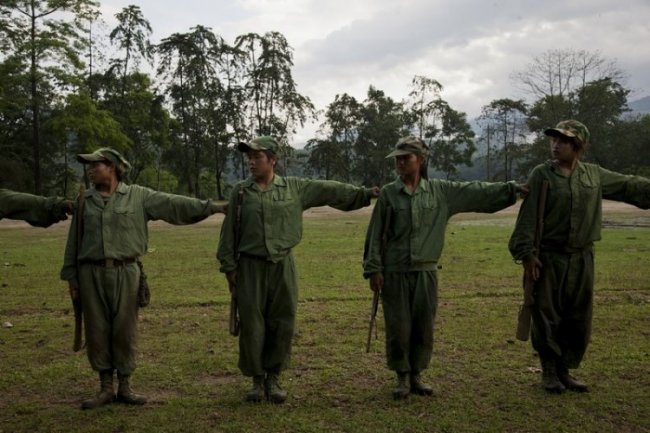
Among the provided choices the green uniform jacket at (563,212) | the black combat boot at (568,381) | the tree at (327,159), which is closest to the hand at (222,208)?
the green uniform jacket at (563,212)

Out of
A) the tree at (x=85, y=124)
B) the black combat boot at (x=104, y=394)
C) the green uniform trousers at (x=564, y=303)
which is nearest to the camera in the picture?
the black combat boot at (x=104, y=394)

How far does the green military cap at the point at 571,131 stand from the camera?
18.3 feet

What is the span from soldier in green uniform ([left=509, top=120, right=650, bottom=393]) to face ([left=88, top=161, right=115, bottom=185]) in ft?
12.4

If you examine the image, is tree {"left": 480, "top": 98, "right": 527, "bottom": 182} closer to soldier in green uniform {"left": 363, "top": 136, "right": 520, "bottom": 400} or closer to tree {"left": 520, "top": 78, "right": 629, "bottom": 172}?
tree {"left": 520, "top": 78, "right": 629, "bottom": 172}

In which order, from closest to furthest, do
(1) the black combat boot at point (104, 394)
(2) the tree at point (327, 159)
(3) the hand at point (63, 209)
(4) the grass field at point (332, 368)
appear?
(4) the grass field at point (332, 368), (1) the black combat boot at point (104, 394), (3) the hand at point (63, 209), (2) the tree at point (327, 159)

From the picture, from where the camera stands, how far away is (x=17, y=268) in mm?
14117

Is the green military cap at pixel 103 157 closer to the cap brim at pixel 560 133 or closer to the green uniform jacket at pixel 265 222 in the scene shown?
the green uniform jacket at pixel 265 222

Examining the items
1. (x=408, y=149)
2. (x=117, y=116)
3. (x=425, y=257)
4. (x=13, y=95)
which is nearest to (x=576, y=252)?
(x=425, y=257)

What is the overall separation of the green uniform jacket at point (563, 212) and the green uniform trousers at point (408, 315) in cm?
92

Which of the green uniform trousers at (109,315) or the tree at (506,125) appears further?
the tree at (506,125)

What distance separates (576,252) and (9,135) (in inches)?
1700

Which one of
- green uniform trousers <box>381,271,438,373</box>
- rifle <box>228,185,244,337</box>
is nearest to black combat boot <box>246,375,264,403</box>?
rifle <box>228,185,244,337</box>

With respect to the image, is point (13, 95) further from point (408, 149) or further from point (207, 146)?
point (408, 149)

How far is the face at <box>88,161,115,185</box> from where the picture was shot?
559cm
